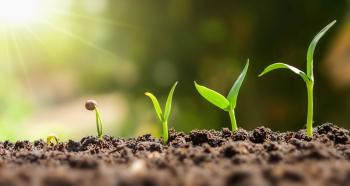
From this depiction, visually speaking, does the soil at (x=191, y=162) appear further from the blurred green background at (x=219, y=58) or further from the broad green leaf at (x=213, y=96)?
the blurred green background at (x=219, y=58)

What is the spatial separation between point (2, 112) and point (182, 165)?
427 cm

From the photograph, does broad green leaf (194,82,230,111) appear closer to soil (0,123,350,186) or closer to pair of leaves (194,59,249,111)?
pair of leaves (194,59,249,111)

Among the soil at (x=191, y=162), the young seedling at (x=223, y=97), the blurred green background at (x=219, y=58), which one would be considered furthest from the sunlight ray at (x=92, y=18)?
the young seedling at (x=223, y=97)

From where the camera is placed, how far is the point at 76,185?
989 millimetres

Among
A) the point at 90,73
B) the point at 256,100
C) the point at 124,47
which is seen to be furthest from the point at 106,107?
the point at 256,100

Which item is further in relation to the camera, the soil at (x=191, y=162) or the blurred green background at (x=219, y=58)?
the blurred green background at (x=219, y=58)

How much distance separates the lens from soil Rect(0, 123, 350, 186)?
1013 mm

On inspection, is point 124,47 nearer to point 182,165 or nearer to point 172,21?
point 172,21

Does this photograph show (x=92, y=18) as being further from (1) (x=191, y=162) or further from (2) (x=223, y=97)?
(1) (x=191, y=162)

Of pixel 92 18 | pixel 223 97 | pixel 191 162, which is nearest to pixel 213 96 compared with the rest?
pixel 223 97

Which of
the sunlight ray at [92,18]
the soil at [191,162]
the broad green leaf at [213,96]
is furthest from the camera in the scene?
the sunlight ray at [92,18]

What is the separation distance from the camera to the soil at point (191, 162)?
1013 mm

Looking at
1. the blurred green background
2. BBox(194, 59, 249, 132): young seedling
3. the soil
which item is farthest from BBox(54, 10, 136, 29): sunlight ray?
BBox(194, 59, 249, 132): young seedling

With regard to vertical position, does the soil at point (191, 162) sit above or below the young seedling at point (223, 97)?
below
